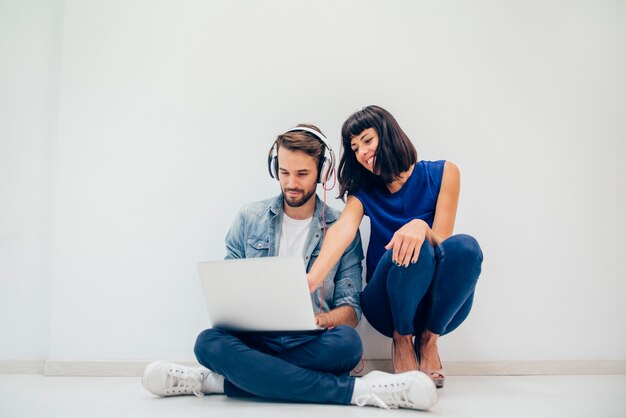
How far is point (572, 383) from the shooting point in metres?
2.06

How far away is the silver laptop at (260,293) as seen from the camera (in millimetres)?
1543

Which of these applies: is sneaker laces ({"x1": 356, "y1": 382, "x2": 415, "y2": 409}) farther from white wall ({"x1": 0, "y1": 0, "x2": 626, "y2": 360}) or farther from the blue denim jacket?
white wall ({"x1": 0, "y1": 0, "x2": 626, "y2": 360})

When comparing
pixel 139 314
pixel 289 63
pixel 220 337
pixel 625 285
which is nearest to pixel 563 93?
pixel 625 285

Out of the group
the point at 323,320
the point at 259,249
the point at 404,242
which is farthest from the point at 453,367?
the point at 259,249

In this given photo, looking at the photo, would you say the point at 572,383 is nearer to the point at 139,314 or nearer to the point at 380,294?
the point at 380,294

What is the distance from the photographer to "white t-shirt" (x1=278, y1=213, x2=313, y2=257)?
2082mm

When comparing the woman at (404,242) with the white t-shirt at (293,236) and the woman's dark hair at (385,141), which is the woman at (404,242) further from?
the white t-shirt at (293,236)

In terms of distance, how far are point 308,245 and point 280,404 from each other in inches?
25.3

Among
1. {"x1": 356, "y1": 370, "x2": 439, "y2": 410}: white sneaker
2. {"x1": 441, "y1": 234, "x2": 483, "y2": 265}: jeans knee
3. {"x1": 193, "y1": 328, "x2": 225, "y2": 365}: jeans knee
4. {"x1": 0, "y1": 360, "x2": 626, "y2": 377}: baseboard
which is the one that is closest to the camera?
{"x1": 356, "y1": 370, "x2": 439, "y2": 410}: white sneaker

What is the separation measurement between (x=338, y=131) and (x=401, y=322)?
956 mm

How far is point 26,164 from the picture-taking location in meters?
2.37

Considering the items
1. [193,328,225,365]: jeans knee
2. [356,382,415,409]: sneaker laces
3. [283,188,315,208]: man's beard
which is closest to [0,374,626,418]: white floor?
[356,382,415,409]: sneaker laces

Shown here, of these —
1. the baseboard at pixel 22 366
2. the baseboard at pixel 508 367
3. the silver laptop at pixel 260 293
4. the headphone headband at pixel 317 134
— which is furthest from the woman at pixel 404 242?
the baseboard at pixel 22 366

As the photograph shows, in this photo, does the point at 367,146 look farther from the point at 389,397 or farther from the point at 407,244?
the point at 389,397
